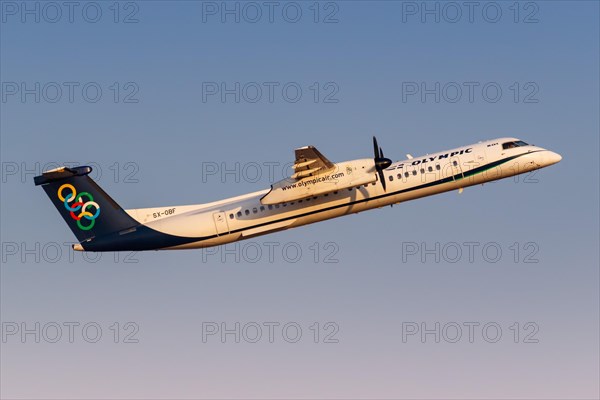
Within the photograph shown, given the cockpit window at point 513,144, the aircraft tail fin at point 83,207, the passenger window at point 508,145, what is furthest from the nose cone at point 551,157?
the aircraft tail fin at point 83,207

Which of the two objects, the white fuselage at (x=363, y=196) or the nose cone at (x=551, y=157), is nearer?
the white fuselage at (x=363, y=196)

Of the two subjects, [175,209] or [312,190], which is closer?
[312,190]

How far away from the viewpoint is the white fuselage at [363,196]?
52.6 meters

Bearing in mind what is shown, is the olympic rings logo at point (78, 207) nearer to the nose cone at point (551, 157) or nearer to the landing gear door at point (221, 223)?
the landing gear door at point (221, 223)

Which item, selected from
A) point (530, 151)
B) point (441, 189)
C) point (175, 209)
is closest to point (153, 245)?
point (175, 209)

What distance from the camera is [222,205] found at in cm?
5403

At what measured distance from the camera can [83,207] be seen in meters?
54.3

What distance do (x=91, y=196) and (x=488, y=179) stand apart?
20673 millimetres

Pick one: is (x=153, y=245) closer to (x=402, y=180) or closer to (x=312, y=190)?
(x=312, y=190)

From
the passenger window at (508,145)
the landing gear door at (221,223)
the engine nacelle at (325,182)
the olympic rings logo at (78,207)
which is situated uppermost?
the passenger window at (508,145)

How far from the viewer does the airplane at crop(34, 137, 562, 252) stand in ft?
Answer: 170

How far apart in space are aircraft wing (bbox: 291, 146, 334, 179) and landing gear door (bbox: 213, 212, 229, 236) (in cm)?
465

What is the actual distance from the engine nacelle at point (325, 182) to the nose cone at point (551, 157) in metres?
9.66

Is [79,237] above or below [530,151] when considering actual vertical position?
below
